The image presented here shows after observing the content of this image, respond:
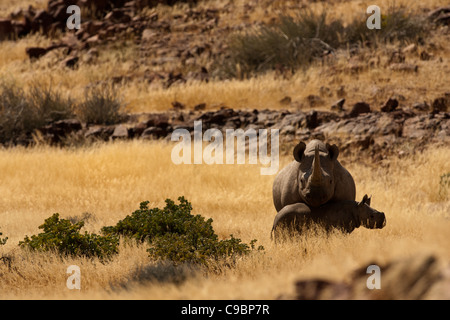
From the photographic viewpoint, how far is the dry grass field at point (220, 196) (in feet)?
15.0

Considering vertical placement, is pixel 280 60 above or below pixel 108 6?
below

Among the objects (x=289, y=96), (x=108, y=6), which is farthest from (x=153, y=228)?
(x=108, y=6)

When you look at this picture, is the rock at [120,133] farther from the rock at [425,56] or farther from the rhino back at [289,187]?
the rock at [425,56]

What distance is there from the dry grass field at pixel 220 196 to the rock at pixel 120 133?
90 cm

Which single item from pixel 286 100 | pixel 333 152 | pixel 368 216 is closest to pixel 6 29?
pixel 286 100

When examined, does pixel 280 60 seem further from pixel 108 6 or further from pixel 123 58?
pixel 108 6

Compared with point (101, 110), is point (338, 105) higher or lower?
higher

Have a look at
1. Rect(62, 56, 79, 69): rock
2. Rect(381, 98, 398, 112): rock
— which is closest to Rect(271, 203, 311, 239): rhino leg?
Rect(381, 98, 398, 112): rock

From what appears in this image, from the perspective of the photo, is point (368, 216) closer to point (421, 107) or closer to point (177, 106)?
point (421, 107)

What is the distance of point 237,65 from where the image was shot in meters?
17.7

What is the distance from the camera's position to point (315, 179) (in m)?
5.50

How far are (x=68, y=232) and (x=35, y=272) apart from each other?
2.16 ft

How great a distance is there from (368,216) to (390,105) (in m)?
7.48

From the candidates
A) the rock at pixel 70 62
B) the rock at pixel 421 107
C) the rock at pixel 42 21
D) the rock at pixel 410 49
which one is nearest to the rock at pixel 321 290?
the rock at pixel 421 107
